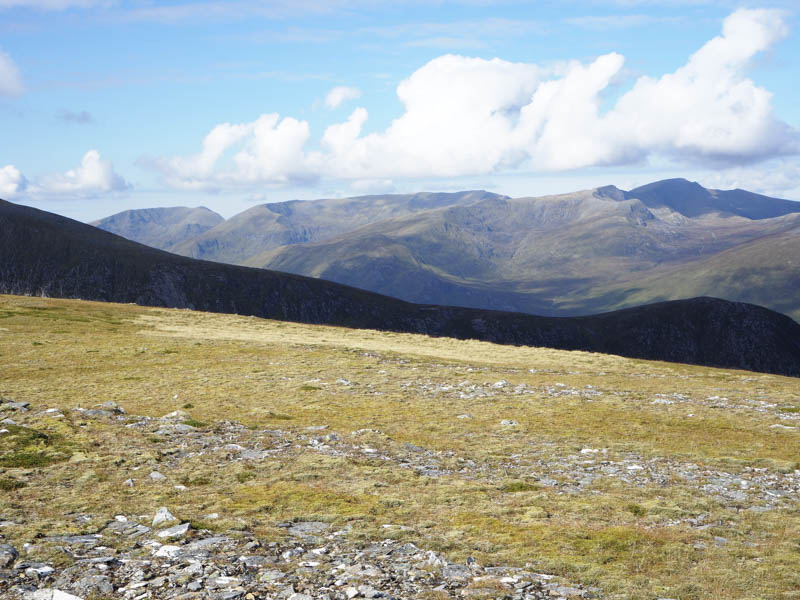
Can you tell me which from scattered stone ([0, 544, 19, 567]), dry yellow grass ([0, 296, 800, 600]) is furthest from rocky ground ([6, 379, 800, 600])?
dry yellow grass ([0, 296, 800, 600])

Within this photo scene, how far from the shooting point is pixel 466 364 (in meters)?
54.2

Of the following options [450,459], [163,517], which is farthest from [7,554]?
[450,459]

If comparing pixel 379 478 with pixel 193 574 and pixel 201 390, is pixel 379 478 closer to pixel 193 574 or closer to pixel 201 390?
pixel 193 574

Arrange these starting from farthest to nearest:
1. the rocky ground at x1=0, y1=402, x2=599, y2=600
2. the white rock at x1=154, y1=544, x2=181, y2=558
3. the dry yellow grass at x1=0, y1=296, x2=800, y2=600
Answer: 1. the dry yellow grass at x1=0, y1=296, x2=800, y2=600
2. the white rock at x1=154, y1=544, x2=181, y2=558
3. the rocky ground at x1=0, y1=402, x2=599, y2=600

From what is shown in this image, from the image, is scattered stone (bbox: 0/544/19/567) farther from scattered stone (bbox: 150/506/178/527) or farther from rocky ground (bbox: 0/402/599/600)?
scattered stone (bbox: 150/506/178/527)

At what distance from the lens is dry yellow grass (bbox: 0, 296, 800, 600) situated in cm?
1359

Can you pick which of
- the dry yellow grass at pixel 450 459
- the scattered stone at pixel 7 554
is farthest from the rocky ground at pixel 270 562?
the dry yellow grass at pixel 450 459

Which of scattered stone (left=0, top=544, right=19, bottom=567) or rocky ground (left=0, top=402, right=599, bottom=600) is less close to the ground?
rocky ground (left=0, top=402, right=599, bottom=600)

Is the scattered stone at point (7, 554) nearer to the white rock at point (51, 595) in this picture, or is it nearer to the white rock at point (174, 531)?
the white rock at point (51, 595)

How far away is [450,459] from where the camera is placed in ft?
71.7

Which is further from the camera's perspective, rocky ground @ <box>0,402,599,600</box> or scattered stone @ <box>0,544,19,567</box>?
scattered stone @ <box>0,544,19,567</box>

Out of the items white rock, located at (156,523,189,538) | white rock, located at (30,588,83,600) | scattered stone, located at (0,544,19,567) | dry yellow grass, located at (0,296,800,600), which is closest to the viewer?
white rock, located at (30,588,83,600)

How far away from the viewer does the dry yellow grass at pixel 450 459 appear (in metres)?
13.6

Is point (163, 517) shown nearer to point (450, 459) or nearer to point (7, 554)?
point (7, 554)
